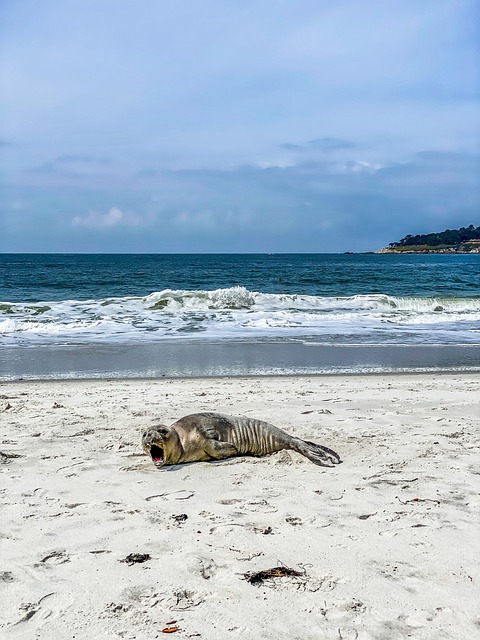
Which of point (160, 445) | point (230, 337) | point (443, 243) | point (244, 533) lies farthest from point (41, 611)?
point (443, 243)

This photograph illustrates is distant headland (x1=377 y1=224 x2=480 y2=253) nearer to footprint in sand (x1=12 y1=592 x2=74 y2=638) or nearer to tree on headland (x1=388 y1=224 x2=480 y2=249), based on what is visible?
tree on headland (x1=388 y1=224 x2=480 y2=249)

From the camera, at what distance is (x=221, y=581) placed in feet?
11.1

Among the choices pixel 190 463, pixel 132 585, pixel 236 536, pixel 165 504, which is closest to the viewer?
pixel 132 585

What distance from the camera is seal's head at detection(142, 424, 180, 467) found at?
548 centimetres

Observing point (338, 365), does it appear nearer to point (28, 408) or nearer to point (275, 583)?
point (28, 408)

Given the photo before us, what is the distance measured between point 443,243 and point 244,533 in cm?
17633

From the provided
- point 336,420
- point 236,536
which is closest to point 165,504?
point 236,536

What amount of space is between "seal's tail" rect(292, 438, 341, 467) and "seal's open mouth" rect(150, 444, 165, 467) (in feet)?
4.11

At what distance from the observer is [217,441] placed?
18.9 ft

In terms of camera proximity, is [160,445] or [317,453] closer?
[160,445]

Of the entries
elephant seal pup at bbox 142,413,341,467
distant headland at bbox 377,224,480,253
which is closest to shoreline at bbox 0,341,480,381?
elephant seal pup at bbox 142,413,341,467

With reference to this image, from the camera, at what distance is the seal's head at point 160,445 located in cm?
548

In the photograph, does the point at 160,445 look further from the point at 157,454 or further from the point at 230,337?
the point at 230,337

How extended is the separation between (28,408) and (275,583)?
211 inches
